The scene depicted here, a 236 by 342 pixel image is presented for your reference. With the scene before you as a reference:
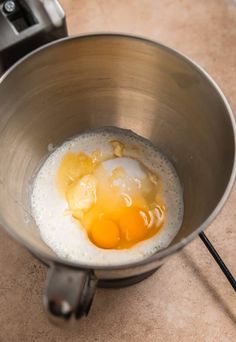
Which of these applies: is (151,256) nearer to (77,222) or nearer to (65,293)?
(65,293)

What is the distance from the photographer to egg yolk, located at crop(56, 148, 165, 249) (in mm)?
982

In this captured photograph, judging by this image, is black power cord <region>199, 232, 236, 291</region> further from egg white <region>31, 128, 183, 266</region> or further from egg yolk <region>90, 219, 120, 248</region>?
egg yolk <region>90, 219, 120, 248</region>

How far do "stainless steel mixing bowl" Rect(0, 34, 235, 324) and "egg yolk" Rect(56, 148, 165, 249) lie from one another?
65 mm

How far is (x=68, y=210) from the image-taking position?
3.36 feet

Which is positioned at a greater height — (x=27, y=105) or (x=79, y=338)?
(x=27, y=105)

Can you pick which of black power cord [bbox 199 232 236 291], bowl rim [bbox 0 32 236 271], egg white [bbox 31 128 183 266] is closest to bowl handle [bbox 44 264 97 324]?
bowl rim [bbox 0 32 236 271]

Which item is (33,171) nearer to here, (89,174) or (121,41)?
(89,174)

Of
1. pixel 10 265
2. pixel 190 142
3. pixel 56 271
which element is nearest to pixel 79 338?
pixel 10 265

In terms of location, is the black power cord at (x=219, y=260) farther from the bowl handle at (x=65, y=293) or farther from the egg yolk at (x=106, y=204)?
the bowl handle at (x=65, y=293)

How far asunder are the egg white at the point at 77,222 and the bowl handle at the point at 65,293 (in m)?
0.20

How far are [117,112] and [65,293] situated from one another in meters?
0.55

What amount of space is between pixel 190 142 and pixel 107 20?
Answer: 0.47 meters

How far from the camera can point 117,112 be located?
1.13 meters

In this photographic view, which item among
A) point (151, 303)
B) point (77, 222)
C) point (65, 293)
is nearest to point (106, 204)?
point (77, 222)
